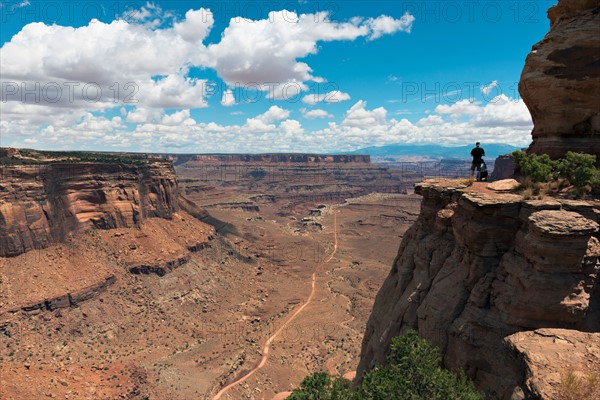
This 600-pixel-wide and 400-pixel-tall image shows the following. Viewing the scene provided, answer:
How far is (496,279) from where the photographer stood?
56.7 feet

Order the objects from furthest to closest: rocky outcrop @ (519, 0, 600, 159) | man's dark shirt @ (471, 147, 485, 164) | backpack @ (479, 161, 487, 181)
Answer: man's dark shirt @ (471, 147, 485, 164) < backpack @ (479, 161, 487, 181) < rocky outcrop @ (519, 0, 600, 159)

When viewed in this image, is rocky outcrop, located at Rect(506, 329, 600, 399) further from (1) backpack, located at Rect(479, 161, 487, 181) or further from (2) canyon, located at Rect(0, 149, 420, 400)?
(2) canyon, located at Rect(0, 149, 420, 400)

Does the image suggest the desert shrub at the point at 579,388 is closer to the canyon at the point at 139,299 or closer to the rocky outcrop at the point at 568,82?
the rocky outcrop at the point at 568,82

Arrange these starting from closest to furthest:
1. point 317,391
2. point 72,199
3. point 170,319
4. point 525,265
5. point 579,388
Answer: point 579,388 → point 525,265 → point 317,391 → point 170,319 → point 72,199

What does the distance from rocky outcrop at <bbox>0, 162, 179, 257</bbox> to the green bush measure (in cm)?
5437

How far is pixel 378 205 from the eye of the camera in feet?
638

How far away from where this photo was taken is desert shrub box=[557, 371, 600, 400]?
35.0 feet

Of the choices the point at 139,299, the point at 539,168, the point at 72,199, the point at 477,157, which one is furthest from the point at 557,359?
the point at 72,199

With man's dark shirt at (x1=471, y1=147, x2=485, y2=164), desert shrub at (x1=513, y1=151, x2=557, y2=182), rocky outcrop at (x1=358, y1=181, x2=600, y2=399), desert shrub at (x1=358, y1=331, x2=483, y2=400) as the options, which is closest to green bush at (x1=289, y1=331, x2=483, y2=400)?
desert shrub at (x1=358, y1=331, x2=483, y2=400)

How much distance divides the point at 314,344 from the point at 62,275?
40266 mm

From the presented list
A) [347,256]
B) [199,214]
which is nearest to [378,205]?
[347,256]

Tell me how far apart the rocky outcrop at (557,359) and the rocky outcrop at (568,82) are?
478 inches

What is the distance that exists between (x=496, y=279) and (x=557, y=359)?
17.1ft

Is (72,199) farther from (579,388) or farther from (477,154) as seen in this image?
(579,388)
